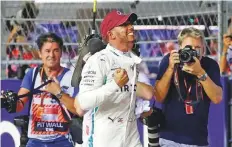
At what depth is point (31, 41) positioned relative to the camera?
8.59 meters

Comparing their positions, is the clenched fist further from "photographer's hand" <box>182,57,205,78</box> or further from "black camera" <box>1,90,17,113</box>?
"black camera" <box>1,90,17,113</box>

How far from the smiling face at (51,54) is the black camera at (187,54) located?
1.30 metres

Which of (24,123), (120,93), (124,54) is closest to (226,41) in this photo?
(24,123)

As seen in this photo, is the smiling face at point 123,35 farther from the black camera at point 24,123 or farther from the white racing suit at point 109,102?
the black camera at point 24,123

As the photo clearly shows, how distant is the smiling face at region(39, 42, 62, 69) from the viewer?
6.02 meters

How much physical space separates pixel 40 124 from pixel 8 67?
93.8 inches

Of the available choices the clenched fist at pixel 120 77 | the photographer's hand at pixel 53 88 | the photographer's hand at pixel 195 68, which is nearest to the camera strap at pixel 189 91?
the photographer's hand at pixel 195 68

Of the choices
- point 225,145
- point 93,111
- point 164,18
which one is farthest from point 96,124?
point 164,18

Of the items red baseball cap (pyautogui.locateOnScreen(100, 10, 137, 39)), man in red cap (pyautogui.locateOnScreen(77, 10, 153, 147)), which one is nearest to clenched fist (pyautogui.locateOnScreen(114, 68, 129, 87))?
man in red cap (pyautogui.locateOnScreen(77, 10, 153, 147))

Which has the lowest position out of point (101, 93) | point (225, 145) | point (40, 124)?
point (225, 145)

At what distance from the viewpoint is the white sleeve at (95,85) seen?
451cm

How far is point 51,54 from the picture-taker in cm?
604

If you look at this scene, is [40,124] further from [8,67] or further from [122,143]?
[8,67]

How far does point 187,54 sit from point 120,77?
79 cm
